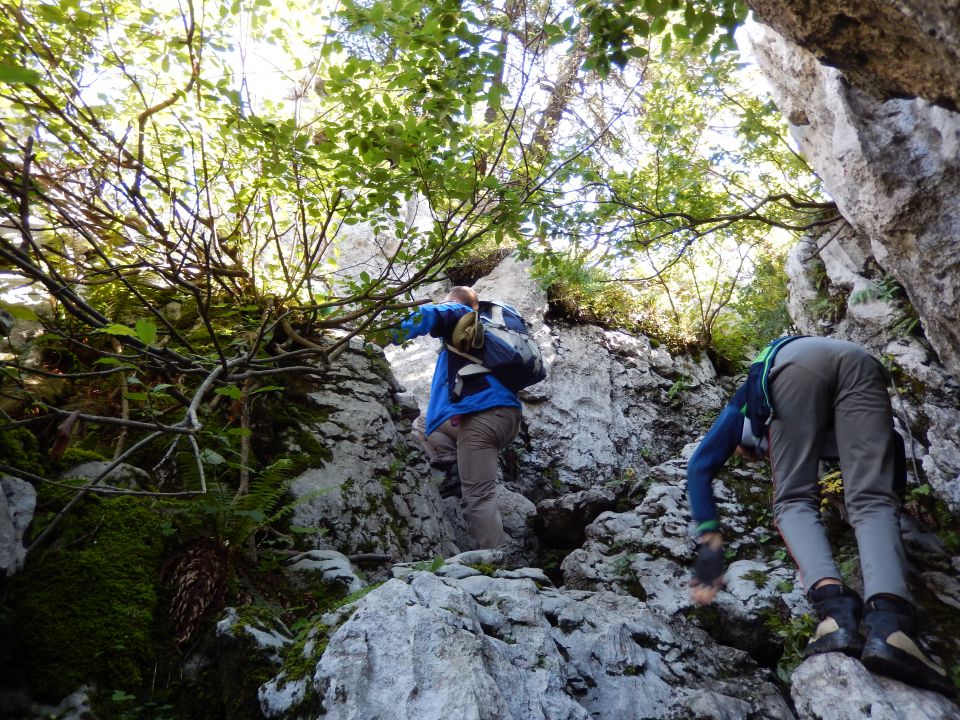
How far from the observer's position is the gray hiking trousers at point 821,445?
10.4 ft

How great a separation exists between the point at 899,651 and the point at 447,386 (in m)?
4.09

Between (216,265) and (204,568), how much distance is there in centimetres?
301

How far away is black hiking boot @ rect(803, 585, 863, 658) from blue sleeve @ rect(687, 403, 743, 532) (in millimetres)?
676

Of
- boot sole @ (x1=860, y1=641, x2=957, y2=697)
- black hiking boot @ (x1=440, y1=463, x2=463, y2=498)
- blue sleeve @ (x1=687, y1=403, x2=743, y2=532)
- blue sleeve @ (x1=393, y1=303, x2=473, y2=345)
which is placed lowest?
boot sole @ (x1=860, y1=641, x2=957, y2=697)

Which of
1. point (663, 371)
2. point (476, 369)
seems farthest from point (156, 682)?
point (663, 371)

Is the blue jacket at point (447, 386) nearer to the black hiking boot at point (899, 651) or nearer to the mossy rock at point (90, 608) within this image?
the mossy rock at point (90, 608)

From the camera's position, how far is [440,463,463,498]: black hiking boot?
6.25 meters

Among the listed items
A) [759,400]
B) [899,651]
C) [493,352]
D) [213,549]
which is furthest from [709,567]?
[213,549]

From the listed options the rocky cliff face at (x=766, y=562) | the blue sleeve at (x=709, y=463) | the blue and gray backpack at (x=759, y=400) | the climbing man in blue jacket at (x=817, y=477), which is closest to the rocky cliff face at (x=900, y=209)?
the rocky cliff face at (x=766, y=562)

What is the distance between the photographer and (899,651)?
2639mm

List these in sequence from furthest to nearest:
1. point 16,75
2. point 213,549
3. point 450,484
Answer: point 450,484 → point 213,549 → point 16,75

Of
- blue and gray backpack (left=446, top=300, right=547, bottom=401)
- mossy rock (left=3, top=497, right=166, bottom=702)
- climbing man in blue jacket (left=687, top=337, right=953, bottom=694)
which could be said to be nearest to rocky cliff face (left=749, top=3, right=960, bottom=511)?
climbing man in blue jacket (left=687, top=337, right=953, bottom=694)

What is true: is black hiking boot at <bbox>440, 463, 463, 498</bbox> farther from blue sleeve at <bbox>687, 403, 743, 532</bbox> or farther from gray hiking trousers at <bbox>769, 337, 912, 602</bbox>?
gray hiking trousers at <bbox>769, 337, 912, 602</bbox>

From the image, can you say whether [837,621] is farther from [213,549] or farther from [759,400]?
[213,549]
